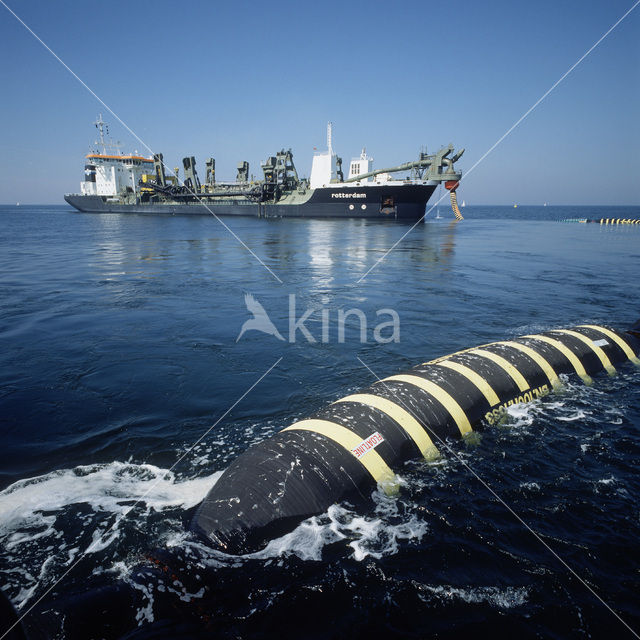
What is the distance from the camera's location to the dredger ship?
2030 inches

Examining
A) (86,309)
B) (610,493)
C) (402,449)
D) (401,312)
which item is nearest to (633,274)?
(401,312)

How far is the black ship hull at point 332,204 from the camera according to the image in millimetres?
52812

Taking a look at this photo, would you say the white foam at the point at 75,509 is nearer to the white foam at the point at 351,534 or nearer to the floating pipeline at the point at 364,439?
the floating pipeline at the point at 364,439

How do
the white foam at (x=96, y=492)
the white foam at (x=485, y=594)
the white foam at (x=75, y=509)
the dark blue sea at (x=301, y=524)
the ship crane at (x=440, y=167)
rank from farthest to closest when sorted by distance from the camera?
the ship crane at (x=440, y=167), the white foam at (x=96, y=492), the white foam at (x=75, y=509), the white foam at (x=485, y=594), the dark blue sea at (x=301, y=524)

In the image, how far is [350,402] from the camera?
5.05 metres

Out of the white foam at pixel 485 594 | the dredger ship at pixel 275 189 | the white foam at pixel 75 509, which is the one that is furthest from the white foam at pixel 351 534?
the dredger ship at pixel 275 189

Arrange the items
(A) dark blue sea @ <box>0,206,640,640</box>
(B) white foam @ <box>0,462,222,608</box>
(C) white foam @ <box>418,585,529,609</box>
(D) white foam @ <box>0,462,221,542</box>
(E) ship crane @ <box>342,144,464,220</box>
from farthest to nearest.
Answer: (E) ship crane @ <box>342,144,464,220</box>, (D) white foam @ <box>0,462,221,542</box>, (B) white foam @ <box>0,462,222,608</box>, (C) white foam @ <box>418,585,529,609</box>, (A) dark blue sea @ <box>0,206,640,640</box>

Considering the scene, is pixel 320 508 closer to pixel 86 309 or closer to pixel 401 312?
pixel 401 312

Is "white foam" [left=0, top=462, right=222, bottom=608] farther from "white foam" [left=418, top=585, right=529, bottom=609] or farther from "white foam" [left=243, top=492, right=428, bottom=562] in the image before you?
"white foam" [left=418, top=585, right=529, bottom=609]

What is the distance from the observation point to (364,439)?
444 centimetres

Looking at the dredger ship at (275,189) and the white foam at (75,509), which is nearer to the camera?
the white foam at (75,509)

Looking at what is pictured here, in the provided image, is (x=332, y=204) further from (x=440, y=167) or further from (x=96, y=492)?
(x=96, y=492)

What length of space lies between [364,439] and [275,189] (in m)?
60.7

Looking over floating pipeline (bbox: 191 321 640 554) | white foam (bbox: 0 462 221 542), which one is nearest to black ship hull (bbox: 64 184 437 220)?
floating pipeline (bbox: 191 321 640 554)
